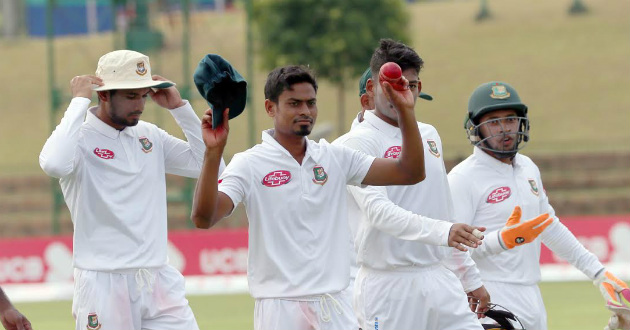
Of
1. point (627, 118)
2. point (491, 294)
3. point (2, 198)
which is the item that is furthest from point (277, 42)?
point (491, 294)

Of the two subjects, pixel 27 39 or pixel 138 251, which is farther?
pixel 27 39

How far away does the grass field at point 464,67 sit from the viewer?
33.9 m

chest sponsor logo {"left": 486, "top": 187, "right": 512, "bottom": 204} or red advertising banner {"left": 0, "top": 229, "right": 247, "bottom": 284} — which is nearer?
chest sponsor logo {"left": 486, "top": 187, "right": 512, "bottom": 204}

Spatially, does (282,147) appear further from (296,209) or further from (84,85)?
(84,85)

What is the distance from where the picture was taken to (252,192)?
566cm

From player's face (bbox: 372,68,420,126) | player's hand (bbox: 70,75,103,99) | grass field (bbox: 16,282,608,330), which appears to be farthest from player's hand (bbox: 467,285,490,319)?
grass field (bbox: 16,282,608,330)

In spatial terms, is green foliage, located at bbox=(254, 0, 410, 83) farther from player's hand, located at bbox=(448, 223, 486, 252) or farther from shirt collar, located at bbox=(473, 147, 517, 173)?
player's hand, located at bbox=(448, 223, 486, 252)

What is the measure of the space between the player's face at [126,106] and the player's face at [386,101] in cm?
126

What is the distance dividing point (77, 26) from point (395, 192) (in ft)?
133

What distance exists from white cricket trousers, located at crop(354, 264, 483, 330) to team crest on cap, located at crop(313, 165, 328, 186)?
85 centimetres

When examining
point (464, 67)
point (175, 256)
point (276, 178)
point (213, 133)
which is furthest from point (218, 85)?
point (464, 67)

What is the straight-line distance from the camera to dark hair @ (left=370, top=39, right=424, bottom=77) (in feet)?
20.8

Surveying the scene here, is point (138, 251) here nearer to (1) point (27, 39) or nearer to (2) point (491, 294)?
(2) point (491, 294)

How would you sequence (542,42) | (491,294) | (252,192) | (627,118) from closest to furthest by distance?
(252,192) < (491,294) < (627,118) < (542,42)
